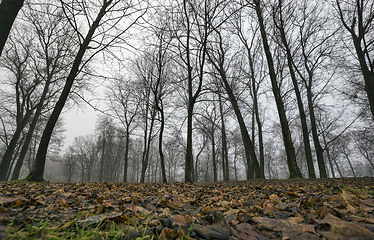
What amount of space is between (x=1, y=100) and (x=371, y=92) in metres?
22.7

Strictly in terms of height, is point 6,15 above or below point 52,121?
above

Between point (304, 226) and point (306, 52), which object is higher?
point (306, 52)

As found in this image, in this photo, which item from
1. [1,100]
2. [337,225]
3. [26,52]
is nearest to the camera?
[337,225]

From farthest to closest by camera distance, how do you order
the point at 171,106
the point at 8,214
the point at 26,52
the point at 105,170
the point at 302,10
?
1. the point at 105,170
2. the point at 171,106
3. the point at 26,52
4. the point at 302,10
5. the point at 8,214

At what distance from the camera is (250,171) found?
12.8 metres

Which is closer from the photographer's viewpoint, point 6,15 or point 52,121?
point 6,15

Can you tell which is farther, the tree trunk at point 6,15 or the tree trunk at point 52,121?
the tree trunk at point 52,121

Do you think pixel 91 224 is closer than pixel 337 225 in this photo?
No

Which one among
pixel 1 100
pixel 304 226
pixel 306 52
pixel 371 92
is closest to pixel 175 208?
pixel 304 226

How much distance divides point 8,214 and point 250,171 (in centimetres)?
1325

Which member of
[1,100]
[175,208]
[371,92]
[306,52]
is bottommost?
[175,208]

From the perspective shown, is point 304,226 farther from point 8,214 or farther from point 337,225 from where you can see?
point 8,214

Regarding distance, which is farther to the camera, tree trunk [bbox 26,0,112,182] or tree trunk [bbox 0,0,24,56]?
tree trunk [bbox 26,0,112,182]

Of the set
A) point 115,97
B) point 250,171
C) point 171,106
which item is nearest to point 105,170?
point 115,97
